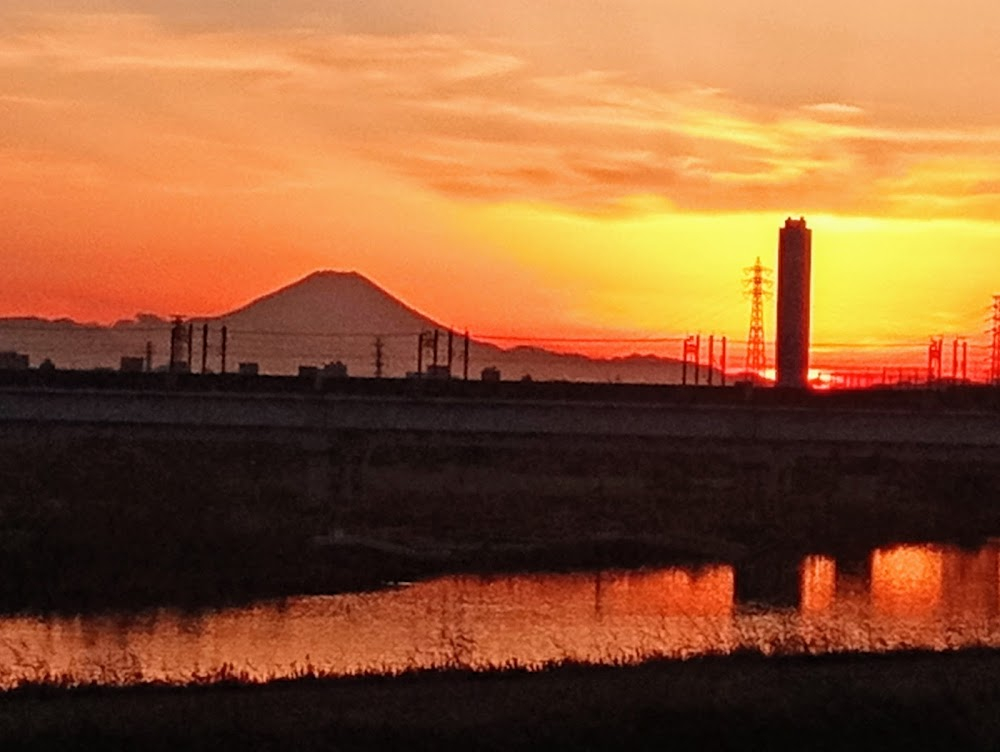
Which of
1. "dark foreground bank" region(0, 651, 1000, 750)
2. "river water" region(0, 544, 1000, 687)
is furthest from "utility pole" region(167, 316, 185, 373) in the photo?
"dark foreground bank" region(0, 651, 1000, 750)

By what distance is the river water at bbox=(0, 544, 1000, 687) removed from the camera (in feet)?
123

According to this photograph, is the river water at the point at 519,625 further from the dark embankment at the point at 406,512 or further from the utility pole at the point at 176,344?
the utility pole at the point at 176,344

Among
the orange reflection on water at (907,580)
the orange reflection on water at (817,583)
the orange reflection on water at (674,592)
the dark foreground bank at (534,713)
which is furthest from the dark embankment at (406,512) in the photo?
the dark foreground bank at (534,713)

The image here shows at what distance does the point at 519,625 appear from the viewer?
4569 centimetres

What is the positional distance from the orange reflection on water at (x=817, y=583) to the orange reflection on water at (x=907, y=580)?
53.7 inches

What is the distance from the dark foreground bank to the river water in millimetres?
4023

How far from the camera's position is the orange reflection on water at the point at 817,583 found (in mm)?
53062

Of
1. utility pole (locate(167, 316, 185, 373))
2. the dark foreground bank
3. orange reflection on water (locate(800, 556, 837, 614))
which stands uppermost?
utility pole (locate(167, 316, 185, 373))

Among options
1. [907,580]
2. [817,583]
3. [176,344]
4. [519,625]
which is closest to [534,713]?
[519,625]

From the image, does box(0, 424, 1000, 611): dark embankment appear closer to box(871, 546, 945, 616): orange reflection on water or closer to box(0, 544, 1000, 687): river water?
box(871, 546, 945, 616): orange reflection on water

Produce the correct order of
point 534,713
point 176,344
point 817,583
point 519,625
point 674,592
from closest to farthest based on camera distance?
1. point 534,713
2. point 519,625
3. point 674,592
4. point 817,583
5. point 176,344

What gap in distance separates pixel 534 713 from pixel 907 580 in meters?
38.3

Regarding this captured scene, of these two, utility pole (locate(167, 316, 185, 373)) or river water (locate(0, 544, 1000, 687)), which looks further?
utility pole (locate(167, 316, 185, 373))

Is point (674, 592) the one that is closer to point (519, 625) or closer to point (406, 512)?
point (519, 625)
